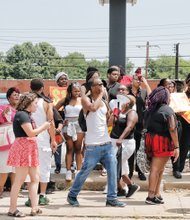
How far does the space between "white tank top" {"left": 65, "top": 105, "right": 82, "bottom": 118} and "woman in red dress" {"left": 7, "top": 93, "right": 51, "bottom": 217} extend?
1.99 metres

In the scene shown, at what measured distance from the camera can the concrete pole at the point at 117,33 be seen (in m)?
11.0

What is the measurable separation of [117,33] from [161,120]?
401cm

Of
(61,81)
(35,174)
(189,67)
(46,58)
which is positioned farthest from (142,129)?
(189,67)

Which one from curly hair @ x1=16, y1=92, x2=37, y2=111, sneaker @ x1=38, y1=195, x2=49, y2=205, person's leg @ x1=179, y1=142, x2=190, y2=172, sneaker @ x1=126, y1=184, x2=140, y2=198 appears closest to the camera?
curly hair @ x1=16, y1=92, x2=37, y2=111

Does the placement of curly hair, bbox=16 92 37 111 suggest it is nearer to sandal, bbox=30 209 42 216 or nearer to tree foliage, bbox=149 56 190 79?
sandal, bbox=30 209 42 216

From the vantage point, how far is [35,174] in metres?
7.10

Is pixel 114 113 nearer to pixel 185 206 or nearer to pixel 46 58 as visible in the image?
pixel 185 206

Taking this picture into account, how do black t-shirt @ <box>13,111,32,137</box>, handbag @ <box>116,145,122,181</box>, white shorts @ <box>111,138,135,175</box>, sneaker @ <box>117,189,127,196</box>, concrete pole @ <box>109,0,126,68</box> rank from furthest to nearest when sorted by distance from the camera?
concrete pole @ <box>109,0,126,68</box> → sneaker @ <box>117,189,127,196</box> → white shorts @ <box>111,138,135,175</box> → handbag @ <box>116,145,122,181</box> → black t-shirt @ <box>13,111,32,137</box>

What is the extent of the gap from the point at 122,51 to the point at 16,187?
476cm

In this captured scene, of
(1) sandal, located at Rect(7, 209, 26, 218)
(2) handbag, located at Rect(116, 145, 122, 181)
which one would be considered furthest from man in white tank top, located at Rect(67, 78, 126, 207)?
(1) sandal, located at Rect(7, 209, 26, 218)

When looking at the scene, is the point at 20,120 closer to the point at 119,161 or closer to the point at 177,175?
the point at 119,161

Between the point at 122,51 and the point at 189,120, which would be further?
the point at 122,51

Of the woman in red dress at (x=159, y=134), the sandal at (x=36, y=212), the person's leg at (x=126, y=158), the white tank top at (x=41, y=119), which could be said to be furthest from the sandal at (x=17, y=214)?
the woman in red dress at (x=159, y=134)

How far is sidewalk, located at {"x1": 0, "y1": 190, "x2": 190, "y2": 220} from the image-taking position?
23.5 feet
